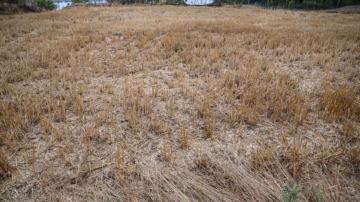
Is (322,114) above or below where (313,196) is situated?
above

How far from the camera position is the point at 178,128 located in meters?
2.74

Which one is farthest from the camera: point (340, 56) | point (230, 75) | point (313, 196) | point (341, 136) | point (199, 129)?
point (340, 56)

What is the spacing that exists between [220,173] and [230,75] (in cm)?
277

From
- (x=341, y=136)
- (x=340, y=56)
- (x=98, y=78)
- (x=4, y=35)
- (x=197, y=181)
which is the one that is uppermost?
(x=4, y=35)

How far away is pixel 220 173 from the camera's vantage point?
1980 millimetres

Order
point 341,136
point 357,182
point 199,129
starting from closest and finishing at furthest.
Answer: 1. point 357,182
2. point 341,136
3. point 199,129

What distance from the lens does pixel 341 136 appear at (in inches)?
97.7

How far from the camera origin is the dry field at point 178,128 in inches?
72.9

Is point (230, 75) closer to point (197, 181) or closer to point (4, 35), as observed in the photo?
point (197, 181)

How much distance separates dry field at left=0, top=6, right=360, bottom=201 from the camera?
6.07 ft

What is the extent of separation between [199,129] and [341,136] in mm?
1936

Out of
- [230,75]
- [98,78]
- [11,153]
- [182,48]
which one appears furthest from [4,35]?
[230,75]

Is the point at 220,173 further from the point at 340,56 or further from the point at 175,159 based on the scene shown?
the point at 340,56

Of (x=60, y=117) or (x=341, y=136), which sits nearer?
(x=341, y=136)
